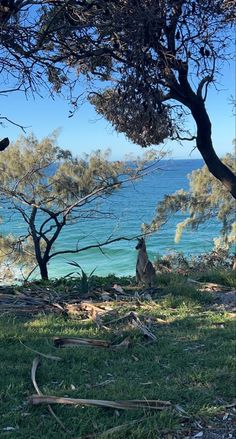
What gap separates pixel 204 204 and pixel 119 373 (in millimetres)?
17599

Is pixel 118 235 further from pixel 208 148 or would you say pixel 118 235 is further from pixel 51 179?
pixel 208 148

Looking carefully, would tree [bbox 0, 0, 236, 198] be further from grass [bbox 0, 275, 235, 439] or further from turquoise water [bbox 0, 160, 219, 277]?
turquoise water [bbox 0, 160, 219, 277]

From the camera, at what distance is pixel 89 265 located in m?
21.2

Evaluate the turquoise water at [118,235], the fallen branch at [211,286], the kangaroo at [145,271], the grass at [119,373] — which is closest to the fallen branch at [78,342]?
A: the grass at [119,373]

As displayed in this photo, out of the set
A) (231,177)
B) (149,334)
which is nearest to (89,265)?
(231,177)

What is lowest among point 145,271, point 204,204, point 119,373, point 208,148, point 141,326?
point 119,373

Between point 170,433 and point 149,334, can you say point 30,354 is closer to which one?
point 149,334

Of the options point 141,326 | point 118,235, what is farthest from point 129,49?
point 118,235

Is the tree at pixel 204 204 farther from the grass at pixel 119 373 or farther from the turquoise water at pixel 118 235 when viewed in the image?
the grass at pixel 119 373

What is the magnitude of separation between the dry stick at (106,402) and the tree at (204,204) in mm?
16623

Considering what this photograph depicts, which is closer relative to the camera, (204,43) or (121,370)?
(121,370)

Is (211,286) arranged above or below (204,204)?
below

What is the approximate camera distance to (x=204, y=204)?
2102 centimetres

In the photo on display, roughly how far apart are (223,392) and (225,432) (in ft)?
1.74
